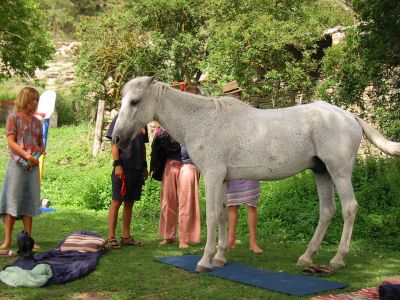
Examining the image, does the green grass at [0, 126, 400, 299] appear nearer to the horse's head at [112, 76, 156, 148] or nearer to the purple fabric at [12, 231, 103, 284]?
the purple fabric at [12, 231, 103, 284]

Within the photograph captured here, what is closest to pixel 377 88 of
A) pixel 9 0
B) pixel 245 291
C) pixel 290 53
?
pixel 290 53

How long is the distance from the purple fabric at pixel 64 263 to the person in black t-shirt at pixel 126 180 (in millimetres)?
820

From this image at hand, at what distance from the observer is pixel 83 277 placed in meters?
5.45

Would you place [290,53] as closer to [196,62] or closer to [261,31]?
[261,31]

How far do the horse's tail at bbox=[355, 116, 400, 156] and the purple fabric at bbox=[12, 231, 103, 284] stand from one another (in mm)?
3265

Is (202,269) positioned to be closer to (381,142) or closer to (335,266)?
(335,266)

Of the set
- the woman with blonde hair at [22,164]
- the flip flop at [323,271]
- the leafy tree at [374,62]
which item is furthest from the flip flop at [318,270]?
the leafy tree at [374,62]

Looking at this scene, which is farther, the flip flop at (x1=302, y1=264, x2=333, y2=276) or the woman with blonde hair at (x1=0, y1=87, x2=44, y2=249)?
the woman with blonde hair at (x1=0, y1=87, x2=44, y2=249)

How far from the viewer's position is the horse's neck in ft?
19.5

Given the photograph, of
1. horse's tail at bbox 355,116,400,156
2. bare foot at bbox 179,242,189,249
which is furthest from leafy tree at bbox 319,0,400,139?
bare foot at bbox 179,242,189,249

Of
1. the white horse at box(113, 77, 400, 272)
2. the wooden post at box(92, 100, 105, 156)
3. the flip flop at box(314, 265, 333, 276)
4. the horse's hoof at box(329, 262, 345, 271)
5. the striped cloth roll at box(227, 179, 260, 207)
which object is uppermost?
the wooden post at box(92, 100, 105, 156)

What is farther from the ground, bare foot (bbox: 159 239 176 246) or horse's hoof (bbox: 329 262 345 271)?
bare foot (bbox: 159 239 176 246)

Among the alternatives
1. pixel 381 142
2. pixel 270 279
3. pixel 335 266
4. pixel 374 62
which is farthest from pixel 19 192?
pixel 374 62

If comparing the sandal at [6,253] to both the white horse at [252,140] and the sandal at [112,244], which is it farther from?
the white horse at [252,140]
